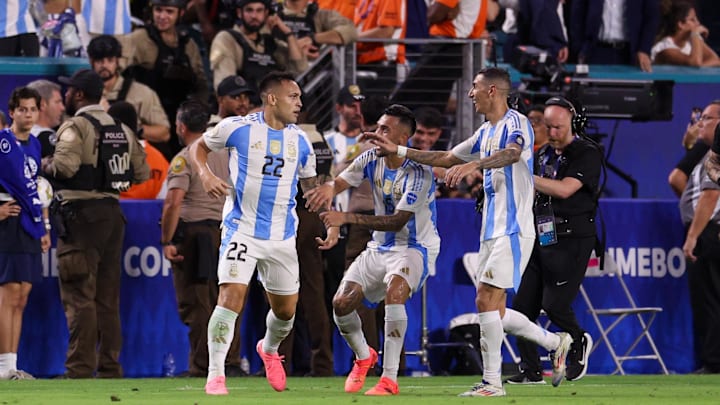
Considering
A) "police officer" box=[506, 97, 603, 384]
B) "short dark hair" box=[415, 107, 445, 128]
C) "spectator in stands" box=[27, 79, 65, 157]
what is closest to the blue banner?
"short dark hair" box=[415, 107, 445, 128]

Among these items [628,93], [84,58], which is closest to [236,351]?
[84,58]

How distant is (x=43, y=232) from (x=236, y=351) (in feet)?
6.98

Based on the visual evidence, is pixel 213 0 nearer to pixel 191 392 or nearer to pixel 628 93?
pixel 628 93

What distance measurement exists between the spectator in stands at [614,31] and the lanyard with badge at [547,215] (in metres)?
6.76

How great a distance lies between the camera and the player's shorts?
1061cm

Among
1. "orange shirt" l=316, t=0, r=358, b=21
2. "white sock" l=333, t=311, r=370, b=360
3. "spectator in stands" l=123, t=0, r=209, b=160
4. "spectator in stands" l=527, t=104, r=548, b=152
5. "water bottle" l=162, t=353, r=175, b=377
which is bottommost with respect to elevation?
"water bottle" l=162, t=353, r=175, b=377

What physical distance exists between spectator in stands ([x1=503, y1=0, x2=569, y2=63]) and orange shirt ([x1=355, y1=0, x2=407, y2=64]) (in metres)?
1.55

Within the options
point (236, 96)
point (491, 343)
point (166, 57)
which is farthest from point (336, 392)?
point (166, 57)

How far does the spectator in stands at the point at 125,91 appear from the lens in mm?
15148

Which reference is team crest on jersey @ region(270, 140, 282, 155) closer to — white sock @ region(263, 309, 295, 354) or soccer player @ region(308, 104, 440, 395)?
soccer player @ region(308, 104, 440, 395)

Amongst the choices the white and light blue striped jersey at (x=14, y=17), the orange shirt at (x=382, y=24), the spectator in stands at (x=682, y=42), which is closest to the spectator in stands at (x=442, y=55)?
the orange shirt at (x=382, y=24)

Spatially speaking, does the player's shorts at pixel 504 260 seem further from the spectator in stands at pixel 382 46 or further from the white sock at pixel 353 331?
the spectator in stands at pixel 382 46

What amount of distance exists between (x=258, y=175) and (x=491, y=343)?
6.63 feet

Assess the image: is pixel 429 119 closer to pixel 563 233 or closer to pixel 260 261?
pixel 563 233
